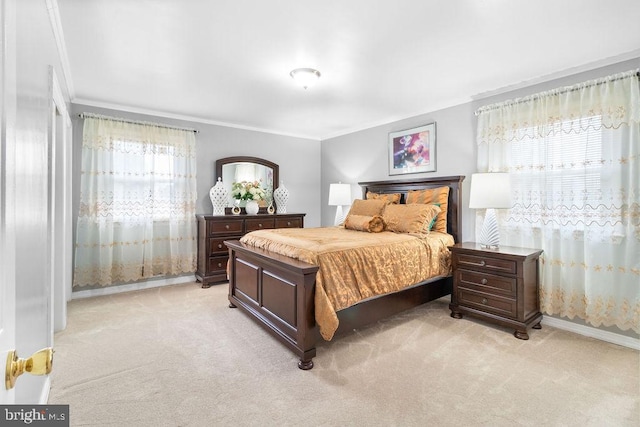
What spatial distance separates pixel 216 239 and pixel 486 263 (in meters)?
3.38

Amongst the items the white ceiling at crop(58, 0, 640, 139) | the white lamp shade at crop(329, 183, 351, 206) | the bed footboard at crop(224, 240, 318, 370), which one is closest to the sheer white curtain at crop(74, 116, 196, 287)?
the white ceiling at crop(58, 0, 640, 139)

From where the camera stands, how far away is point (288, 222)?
510cm

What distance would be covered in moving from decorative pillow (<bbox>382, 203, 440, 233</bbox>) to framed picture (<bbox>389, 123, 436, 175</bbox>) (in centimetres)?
77

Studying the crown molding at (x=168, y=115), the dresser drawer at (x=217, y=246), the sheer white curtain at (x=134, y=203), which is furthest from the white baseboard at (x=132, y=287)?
the crown molding at (x=168, y=115)

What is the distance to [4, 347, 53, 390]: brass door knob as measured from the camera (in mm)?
613

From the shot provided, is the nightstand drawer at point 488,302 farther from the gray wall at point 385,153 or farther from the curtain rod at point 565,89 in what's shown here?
the curtain rod at point 565,89

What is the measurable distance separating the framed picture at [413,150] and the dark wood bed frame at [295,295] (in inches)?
16.0

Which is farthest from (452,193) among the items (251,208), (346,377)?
(251,208)

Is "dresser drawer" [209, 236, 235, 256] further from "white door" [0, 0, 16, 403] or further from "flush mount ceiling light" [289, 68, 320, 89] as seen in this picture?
"white door" [0, 0, 16, 403]

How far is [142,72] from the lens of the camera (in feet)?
10.0

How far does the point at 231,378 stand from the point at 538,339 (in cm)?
262

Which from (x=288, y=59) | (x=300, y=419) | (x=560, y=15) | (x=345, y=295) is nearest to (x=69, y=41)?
(x=288, y=59)

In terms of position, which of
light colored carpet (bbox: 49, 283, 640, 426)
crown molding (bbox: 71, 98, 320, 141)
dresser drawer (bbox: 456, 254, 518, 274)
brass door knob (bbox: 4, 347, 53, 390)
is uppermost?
crown molding (bbox: 71, 98, 320, 141)

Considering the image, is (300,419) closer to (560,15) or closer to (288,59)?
(288,59)
